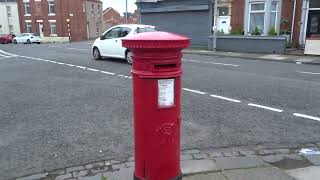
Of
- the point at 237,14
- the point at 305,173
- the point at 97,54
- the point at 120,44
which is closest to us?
the point at 305,173

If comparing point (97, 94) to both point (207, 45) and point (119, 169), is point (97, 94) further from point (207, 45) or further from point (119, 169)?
point (207, 45)

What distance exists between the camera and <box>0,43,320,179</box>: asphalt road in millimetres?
4816

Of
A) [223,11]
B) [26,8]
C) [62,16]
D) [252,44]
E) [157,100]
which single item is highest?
[26,8]

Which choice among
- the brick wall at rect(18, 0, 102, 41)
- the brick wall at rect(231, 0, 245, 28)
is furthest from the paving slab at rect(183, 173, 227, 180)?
the brick wall at rect(18, 0, 102, 41)

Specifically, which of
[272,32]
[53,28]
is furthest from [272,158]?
[53,28]

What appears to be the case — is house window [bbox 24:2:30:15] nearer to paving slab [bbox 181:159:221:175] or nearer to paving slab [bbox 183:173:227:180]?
paving slab [bbox 181:159:221:175]

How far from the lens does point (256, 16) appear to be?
79.5ft

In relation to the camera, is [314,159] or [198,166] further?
[314,159]

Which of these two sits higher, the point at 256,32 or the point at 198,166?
the point at 256,32

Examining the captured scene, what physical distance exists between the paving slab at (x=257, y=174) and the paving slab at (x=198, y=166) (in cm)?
19

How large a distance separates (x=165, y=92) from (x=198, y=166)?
1536mm

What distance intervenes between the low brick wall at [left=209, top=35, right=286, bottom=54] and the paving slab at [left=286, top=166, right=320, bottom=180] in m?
17.2

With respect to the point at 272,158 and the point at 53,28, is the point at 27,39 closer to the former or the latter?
the point at 53,28

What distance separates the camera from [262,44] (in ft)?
Result: 69.4
